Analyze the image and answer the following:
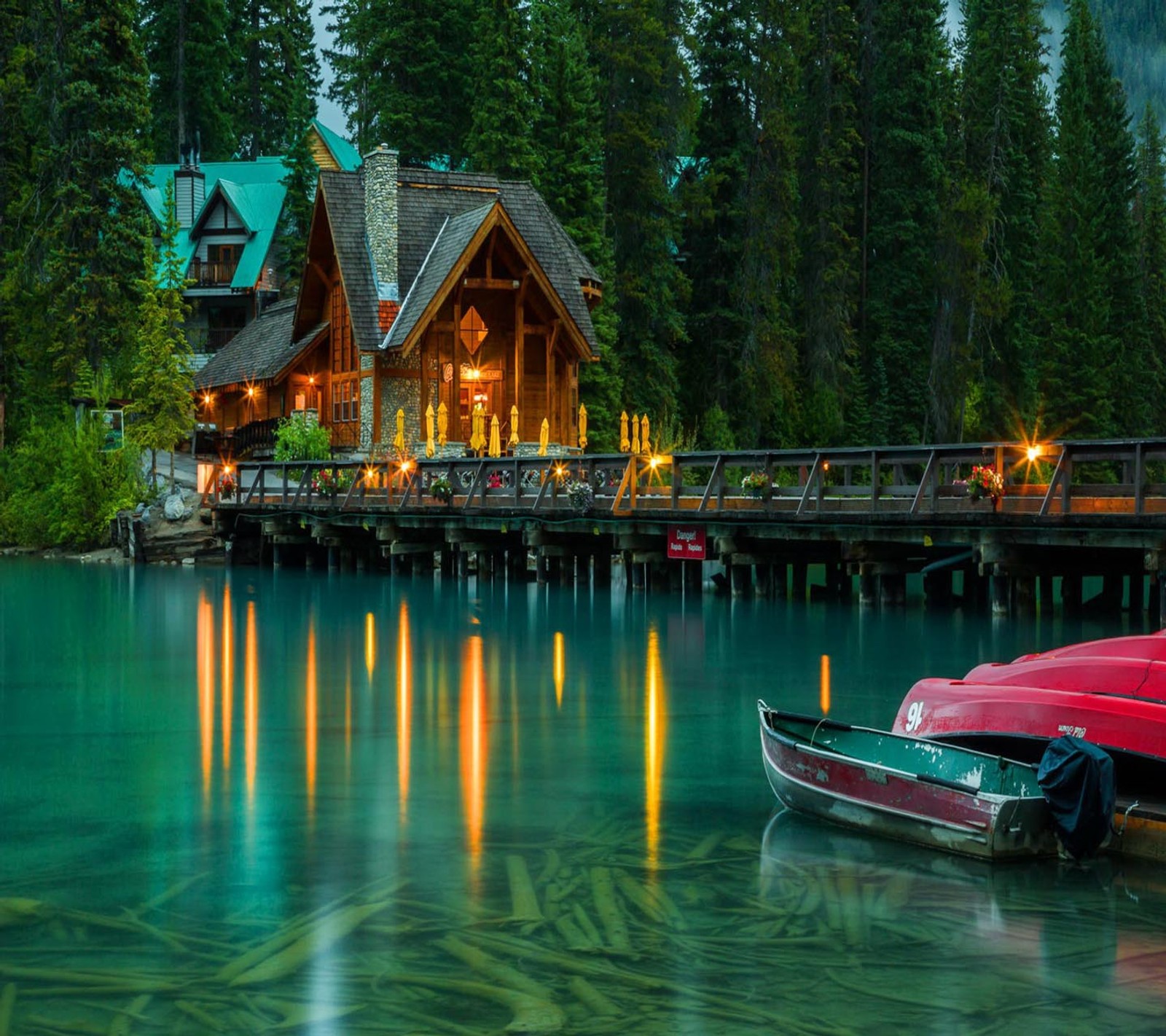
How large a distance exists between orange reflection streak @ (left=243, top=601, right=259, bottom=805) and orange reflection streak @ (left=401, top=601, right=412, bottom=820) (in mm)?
1277

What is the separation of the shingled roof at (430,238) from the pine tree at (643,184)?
5.50m

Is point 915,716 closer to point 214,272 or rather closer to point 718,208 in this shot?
point 718,208

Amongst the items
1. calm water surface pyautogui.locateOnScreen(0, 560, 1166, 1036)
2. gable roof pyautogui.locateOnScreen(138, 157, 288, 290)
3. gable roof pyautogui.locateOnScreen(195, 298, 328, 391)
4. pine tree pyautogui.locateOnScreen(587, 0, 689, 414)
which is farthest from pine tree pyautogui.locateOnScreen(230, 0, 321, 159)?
calm water surface pyautogui.locateOnScreen(0, 560, 1166, 1036)

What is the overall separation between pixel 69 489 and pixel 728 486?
26662mm

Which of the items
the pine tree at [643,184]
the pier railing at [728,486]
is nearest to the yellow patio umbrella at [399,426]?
the pier railing at [728,486]

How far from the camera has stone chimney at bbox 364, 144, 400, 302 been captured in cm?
5619

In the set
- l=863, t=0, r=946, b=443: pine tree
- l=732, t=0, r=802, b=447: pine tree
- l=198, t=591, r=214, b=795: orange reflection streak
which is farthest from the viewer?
l=863, t=0, r=946, b=443: pine tree

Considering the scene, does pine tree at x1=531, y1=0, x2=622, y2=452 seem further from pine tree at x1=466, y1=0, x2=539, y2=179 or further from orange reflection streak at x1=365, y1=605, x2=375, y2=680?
orange reflection streak at x1=365, y1=605, x2=375, y2=680

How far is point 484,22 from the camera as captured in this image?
62219 millimetres

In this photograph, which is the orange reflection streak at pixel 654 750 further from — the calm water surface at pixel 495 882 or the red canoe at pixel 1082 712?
the red canoe at pixel 1082 712

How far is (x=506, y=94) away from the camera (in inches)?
2442

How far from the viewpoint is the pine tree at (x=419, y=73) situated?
7550 cm

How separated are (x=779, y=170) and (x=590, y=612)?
37.1 meters

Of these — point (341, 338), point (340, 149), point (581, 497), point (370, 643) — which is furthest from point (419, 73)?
point (370, 643)
